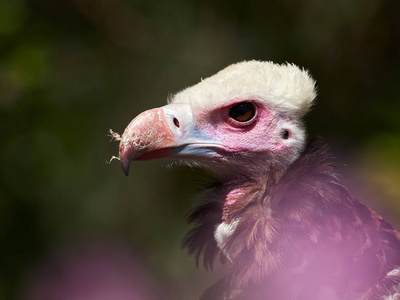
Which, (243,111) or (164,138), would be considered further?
(243,111)

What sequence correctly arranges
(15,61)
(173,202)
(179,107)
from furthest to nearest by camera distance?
(173,202), (15,61), (179,107)

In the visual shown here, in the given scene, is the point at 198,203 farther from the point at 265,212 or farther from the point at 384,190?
the point at 384,190

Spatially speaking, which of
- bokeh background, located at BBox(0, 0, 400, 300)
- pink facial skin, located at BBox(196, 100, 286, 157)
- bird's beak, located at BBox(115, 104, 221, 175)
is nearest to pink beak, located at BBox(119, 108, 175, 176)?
bird's beak, located at BBox(115, 104, 221, 175)

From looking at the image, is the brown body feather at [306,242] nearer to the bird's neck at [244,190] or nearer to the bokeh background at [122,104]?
the bird's neck at [244,190]

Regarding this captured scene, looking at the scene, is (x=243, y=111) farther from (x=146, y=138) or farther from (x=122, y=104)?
(x=122, y=104)

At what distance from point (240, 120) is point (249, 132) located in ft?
0.17

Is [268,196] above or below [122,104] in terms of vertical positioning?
below

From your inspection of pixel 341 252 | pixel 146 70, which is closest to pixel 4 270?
pixel 146 70

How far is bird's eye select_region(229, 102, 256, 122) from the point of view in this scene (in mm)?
1812

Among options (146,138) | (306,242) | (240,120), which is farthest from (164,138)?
(306,242)

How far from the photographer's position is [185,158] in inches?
71.9

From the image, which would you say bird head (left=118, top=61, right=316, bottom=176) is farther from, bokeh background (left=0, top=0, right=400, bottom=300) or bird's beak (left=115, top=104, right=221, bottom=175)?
bokeh background (left=0, top=0, right=400, bottom=300)

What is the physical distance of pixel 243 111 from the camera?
183 centimetres

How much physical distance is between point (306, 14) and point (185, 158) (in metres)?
1.82
